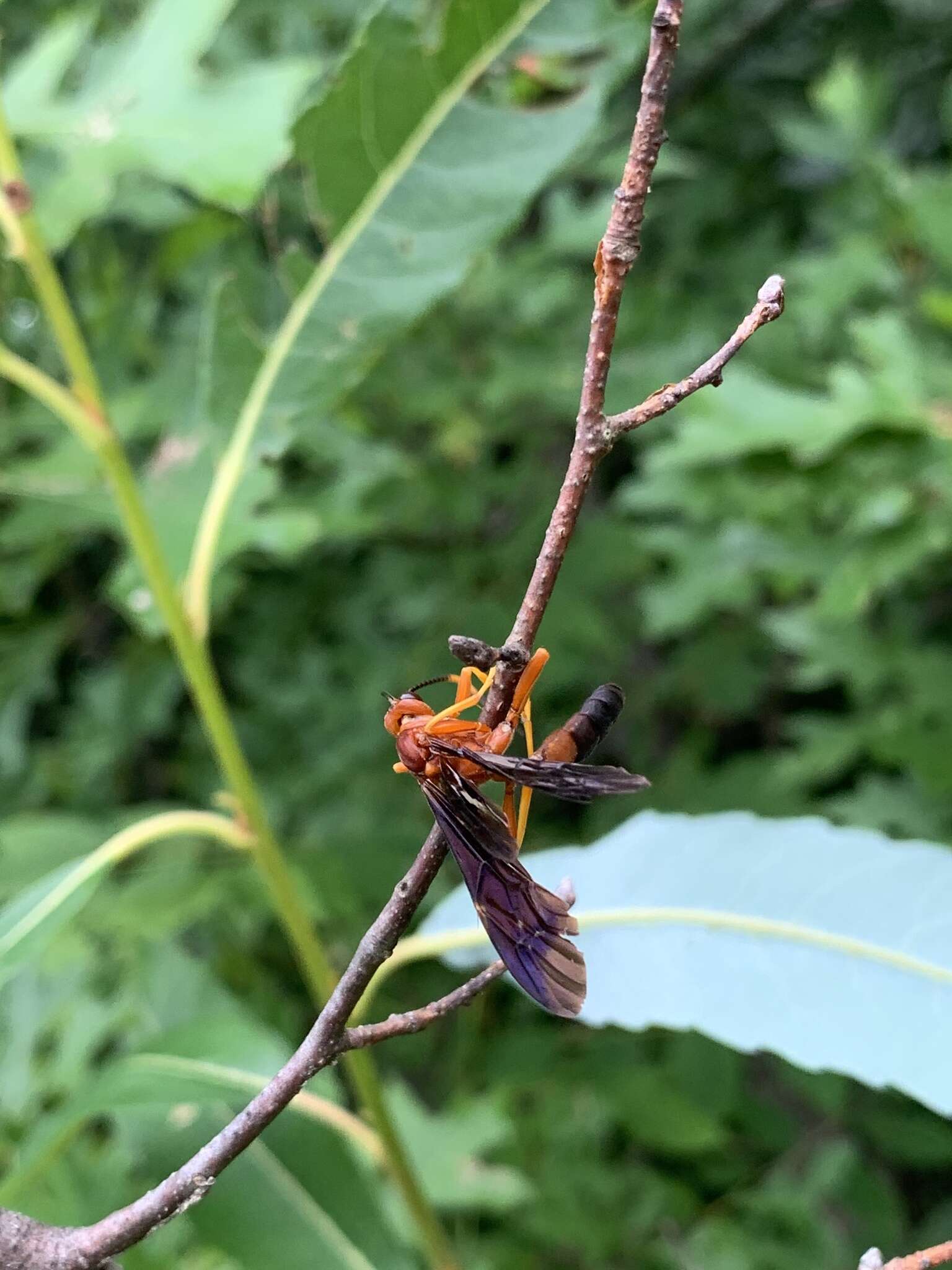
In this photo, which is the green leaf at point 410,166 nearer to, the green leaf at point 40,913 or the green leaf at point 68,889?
the green leaf at point 68,889

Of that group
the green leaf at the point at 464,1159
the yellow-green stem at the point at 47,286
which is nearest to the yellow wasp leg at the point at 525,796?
the yellow-green stem at the point at 47,286

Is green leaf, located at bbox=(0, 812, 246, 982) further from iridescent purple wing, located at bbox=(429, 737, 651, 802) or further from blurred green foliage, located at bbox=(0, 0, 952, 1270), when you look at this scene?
iridescent purple wing, located at bbox=(429, 737, 651, 802)

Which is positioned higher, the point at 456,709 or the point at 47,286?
the point at 47,286

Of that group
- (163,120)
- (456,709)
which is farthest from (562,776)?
(163,120)

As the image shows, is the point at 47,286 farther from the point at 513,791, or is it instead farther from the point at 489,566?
the point at 489,566

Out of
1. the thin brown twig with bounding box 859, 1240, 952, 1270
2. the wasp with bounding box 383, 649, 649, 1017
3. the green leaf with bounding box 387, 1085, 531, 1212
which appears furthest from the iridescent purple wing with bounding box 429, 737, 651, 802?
the green leaf with bounding box 387, 1085, 531, 1212

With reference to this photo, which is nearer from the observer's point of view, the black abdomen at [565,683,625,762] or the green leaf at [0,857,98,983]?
the black abdomen at [565,683,625,762]
